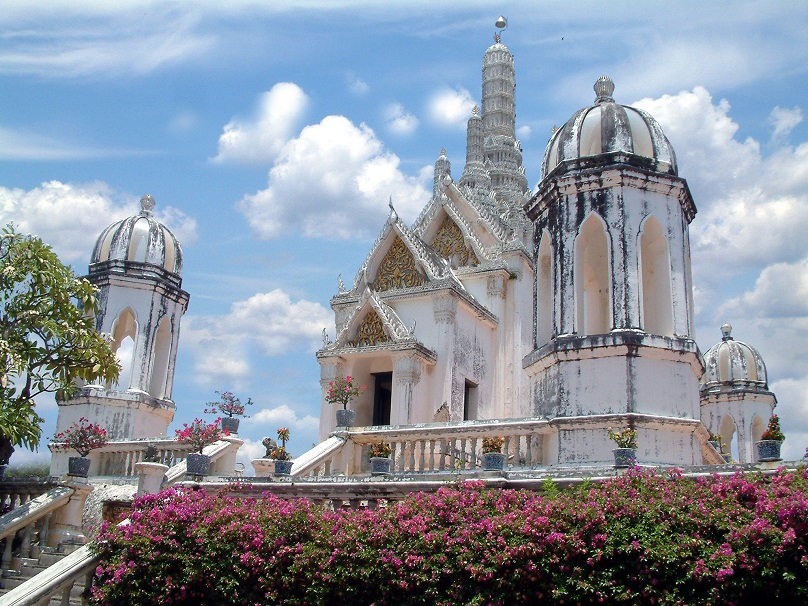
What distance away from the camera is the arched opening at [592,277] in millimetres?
14625

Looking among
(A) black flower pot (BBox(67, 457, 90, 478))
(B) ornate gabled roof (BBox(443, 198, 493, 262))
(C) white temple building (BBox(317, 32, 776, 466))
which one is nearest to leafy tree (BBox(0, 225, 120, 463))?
(A) black flower pot (BBox(67, 457, 90, 478))

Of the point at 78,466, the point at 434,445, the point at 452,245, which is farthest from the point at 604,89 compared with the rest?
the point at 78,466

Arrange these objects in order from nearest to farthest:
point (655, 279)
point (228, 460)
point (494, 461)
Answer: point (494, 461), point (655, 279), point (228, 460)

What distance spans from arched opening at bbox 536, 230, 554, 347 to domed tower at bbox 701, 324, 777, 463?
594 inches

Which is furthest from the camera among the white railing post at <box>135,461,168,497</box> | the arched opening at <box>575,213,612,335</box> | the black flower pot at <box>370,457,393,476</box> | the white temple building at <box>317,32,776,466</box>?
the arched opening at <box>575,213,612,335</box>

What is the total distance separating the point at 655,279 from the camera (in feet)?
49.0

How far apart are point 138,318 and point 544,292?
11.0 metres

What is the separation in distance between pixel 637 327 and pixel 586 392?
4.47ft

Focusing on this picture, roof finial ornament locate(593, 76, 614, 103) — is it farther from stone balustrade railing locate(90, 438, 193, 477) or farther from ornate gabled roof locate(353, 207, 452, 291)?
stone balustrade railing locate(90, 438, 193, 477)

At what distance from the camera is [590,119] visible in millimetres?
15492

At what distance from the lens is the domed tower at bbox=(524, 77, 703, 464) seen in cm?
1312

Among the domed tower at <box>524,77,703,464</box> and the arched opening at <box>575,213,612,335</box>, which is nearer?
the domed tower at <box>524,77,703,464</box>

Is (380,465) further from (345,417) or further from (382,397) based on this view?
(382,397)

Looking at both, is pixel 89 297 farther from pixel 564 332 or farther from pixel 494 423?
pixel 564 332
